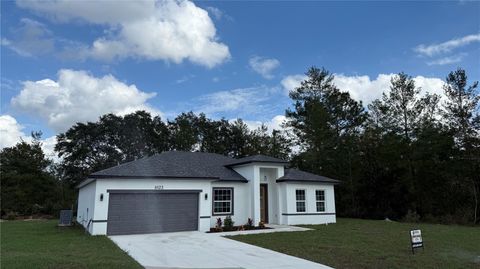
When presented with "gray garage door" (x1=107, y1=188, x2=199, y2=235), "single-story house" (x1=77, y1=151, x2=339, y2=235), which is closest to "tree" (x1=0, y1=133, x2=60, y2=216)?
"single-story house" (x1=77, y1=151, x2=339, y2=235)

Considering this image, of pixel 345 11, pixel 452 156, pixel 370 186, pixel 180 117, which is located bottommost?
pixel 370 186

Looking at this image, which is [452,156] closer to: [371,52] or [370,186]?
[370,186]

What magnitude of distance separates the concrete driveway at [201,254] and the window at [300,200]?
24.1ft

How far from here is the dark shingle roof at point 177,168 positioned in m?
15.7

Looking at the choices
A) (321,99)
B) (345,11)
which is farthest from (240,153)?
(345,11)

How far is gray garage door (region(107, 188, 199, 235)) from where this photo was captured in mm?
15117

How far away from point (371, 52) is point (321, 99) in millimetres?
15937

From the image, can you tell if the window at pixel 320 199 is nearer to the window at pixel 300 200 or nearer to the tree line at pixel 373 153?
the window at pixel 300 200

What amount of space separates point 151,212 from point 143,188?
114cm

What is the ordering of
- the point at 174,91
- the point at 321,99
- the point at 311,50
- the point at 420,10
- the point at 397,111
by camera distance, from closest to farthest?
the point at 420,10, the point at 311,50, the point at 174,91, the point at 397,111, the point at 321,99

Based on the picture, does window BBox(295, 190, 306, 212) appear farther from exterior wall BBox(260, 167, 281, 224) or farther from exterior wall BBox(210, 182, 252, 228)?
exterior wall BBox(210, 182, 252, 228)

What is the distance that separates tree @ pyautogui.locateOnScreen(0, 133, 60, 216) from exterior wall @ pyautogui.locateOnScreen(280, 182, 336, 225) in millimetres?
21358

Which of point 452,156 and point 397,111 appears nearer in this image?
point 452,156

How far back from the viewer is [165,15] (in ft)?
46.6
